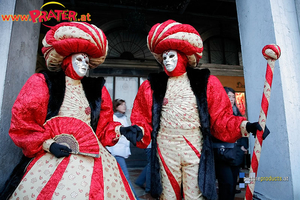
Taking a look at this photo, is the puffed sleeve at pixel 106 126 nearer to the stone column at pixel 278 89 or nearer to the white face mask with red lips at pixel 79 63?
the white face mask with red lips at pixel 79 63

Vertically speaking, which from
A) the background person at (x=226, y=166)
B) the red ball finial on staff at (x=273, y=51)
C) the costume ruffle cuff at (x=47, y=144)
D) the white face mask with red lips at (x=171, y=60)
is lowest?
the background person at (x=226, y=166)

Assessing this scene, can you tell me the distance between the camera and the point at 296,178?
1.99 meters

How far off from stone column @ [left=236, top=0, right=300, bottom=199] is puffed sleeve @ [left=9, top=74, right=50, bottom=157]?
2.24 m

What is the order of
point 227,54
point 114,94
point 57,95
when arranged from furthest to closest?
1. point 227,54
2. point 114,94
3. point 57,95

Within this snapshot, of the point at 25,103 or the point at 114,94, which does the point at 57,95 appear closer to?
the point at 25,103

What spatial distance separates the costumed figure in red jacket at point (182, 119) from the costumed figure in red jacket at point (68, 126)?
0.34 meters

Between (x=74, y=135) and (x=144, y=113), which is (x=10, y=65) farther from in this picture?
(x=144, y=113)

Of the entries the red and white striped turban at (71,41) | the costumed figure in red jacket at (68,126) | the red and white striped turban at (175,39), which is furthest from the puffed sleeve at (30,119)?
the red and white striped turban at (175,39)

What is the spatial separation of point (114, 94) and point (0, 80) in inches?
159

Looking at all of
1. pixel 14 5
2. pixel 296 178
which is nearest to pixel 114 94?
pixel 14 5

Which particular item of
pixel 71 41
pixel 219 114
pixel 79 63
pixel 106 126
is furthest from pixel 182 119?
pixel 71 41

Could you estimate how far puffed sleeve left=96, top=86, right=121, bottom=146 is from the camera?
6.05 ft

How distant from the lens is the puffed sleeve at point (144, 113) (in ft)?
6.23

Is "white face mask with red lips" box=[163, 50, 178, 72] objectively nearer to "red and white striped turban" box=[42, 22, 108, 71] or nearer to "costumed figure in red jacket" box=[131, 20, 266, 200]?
"costumed figure in red jacket" box=[131, 20, 266, 200]
